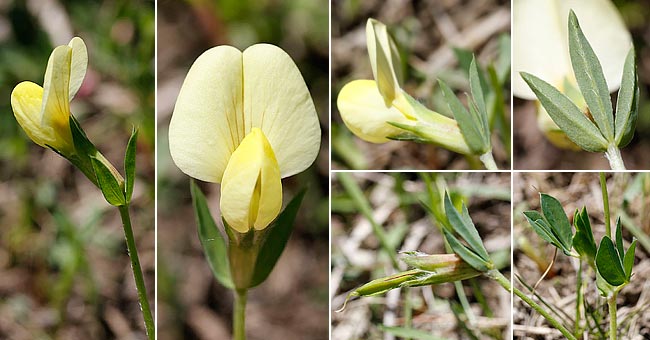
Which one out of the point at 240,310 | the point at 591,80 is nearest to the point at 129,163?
the point at 240,310

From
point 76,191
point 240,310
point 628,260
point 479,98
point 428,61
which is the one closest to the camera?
point 628,260

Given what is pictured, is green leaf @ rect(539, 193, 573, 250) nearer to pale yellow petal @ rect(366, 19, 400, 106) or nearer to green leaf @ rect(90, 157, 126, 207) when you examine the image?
pale yellow petal @ rect(366, 19, 400, 106)

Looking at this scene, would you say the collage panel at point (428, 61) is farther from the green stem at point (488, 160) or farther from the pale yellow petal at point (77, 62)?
the pale yellow petal at point (77, 62)

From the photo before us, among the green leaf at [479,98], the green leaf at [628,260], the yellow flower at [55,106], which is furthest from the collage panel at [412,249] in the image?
the yellow flower at [55,106]

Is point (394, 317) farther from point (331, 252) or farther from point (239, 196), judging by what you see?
point (239, 196)

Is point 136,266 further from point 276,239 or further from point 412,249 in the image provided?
point 412,249

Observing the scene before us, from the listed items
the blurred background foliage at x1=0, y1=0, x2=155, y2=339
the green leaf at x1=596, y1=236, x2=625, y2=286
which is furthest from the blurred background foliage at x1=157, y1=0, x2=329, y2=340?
the green leaf at x1=596, y1=236, x2=625, y2=286
